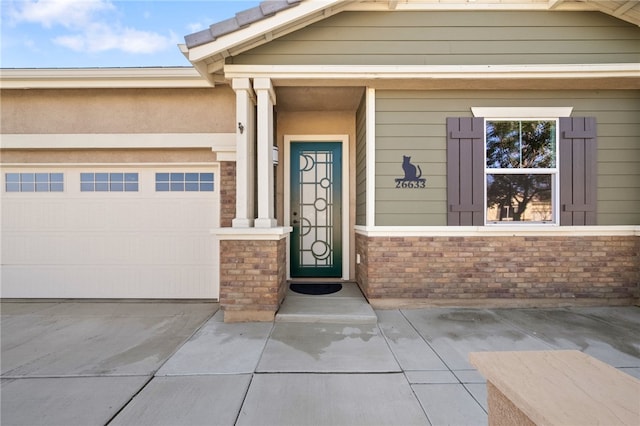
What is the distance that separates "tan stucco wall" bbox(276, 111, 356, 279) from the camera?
4.77 m

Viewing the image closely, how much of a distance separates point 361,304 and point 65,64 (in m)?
5.32

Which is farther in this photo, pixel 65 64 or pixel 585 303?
pixel 65 64

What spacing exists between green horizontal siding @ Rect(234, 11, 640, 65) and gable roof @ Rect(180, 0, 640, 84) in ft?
0.23

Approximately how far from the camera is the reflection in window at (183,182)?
432cm

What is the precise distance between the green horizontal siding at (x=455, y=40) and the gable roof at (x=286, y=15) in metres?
0.07

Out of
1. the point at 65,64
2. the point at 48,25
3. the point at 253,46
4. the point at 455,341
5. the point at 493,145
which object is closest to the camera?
the point at 455,341

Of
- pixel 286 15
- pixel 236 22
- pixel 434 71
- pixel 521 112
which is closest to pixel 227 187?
pixel 236 22

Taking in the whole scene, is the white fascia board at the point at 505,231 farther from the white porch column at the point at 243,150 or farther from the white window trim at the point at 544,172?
the white porch column at the point at 243,150

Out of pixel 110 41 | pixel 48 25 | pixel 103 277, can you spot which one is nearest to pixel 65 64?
pixel 110 41

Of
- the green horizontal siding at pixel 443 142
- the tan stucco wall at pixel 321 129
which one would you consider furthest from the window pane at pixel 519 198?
the tan stucco wall at pixel 321 129

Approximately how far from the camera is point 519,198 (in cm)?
379

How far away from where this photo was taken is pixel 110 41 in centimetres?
510

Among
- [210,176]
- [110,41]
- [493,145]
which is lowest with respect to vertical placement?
[210,176]

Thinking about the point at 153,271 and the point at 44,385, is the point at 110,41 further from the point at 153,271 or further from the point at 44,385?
the point at 44,385
